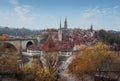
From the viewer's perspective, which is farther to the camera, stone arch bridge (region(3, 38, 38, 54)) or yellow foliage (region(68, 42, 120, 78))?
stone arch bridge (region(3, 38, 38, 54))

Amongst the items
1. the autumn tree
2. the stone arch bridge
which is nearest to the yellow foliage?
the autumn tree

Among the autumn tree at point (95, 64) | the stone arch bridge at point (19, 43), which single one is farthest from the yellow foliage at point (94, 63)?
the stone arch bridge at point (19, 43)

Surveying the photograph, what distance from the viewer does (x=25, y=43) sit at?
98.0ft

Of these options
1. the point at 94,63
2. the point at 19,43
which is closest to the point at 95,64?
the point at 94,63

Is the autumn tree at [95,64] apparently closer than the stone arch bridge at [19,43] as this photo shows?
Yes

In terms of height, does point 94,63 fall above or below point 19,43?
above

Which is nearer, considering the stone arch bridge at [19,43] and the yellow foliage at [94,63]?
the yellow foliage at [94,63]

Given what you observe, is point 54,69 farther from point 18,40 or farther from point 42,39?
point 42,39

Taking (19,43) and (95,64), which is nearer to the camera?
(95,64)

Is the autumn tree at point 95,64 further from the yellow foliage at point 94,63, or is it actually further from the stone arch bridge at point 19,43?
the stone arch bridge at point 19,43

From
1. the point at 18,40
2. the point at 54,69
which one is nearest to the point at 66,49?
the point at 18,40

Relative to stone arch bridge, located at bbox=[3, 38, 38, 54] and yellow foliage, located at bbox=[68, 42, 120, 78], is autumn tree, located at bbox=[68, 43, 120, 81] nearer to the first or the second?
yellow foliage, located at bbox=[68, 42, 120, 78]

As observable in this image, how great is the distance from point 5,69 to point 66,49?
463 inches

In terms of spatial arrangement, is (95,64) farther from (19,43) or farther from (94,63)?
(19,43)
